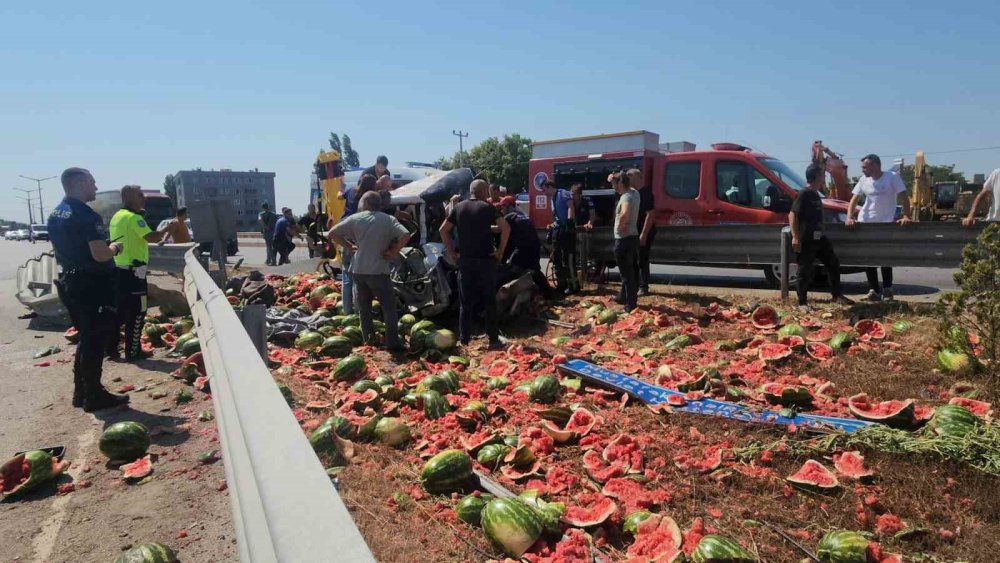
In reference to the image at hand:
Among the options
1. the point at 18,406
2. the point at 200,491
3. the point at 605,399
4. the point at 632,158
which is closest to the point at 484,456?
the point at 605,399

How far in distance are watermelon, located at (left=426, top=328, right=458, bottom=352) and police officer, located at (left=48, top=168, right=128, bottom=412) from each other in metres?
3.44

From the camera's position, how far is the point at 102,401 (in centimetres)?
624

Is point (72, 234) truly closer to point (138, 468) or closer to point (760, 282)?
point (138, 468)

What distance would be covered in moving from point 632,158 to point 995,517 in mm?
11961

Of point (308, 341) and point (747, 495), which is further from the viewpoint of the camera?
point (308, 341)

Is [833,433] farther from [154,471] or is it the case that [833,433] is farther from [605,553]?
[154,471]

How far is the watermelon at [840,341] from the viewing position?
6.28 metres

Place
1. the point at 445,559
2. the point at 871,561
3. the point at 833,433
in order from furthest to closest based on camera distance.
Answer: the point at 833,433, the point at 445,559, the point at 871,561

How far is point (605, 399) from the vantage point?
557cm

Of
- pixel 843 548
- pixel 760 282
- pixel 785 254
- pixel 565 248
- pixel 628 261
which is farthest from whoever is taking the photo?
pixel 760 282

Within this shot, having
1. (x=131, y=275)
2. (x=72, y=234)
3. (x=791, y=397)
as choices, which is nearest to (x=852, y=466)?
(x=791, y=397)

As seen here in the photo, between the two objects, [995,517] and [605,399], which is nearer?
[995,517]

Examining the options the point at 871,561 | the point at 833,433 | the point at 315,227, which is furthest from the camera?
the point at 315,227

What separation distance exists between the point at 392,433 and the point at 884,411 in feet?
12.1
